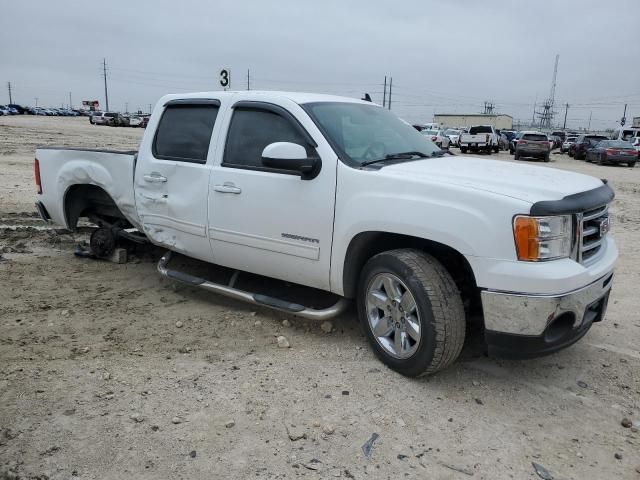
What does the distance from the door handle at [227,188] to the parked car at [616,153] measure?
26.1 meters

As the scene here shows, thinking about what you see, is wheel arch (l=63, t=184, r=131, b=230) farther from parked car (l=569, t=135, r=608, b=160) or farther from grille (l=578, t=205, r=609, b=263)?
parked car (l=569, t=135, r=608, b=160)

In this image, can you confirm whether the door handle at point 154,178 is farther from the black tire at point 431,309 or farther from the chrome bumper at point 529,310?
A: the chrome bumper at point 529,310

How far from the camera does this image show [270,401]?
3.24 meters

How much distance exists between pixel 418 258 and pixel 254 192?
1381 mm

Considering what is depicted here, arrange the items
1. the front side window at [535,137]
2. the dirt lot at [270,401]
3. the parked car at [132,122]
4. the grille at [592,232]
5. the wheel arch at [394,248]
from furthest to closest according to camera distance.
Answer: the parked car at [132,122] → the front side window at [535,137] → the wheel arch at [394,248] → the grille at [592,232] → the dirt lot at [270,401]

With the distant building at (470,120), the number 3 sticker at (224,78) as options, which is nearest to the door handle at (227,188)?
the number 3 sticker at (224,78)

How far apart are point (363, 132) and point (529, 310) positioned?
1.86 metres

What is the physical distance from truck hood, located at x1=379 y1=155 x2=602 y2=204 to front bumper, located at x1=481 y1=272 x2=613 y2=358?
0.55 m

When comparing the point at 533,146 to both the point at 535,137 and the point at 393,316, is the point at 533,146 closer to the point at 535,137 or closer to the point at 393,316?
the point at 535,137

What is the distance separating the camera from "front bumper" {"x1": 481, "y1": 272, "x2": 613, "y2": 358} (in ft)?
9.70

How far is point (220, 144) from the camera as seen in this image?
4355mm

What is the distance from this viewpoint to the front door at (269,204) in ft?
12.3

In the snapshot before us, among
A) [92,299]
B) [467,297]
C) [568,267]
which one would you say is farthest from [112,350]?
[568,267]

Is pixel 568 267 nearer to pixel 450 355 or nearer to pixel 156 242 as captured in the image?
pixel 450 355
